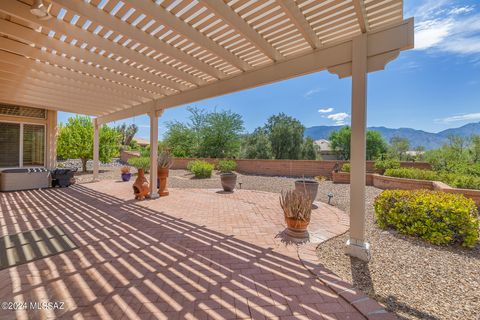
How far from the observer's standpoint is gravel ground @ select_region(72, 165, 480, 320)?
2055 mm

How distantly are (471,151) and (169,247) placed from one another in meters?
17.6

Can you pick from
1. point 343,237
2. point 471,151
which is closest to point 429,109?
point 471,151

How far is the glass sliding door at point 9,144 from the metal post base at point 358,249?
11385 mm

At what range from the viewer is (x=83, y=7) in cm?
257

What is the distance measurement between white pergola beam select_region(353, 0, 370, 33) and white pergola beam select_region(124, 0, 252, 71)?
1876mm

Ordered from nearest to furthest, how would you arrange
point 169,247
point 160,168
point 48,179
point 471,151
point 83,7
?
point 83,7 < point 169,247 < point 160,168 < point 48,179 < point 471,151

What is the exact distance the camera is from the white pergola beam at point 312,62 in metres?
2.62

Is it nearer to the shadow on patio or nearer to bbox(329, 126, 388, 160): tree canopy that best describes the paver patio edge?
the shadow on patio

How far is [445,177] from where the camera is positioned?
7.31m

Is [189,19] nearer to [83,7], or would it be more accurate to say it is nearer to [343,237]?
[83,7]

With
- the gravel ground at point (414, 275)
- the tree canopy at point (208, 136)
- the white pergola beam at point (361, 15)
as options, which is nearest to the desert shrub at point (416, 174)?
the gravel ground at point (414, 275)

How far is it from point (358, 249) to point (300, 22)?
10.0 ft

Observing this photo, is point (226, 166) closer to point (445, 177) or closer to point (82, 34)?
point (445, 177)

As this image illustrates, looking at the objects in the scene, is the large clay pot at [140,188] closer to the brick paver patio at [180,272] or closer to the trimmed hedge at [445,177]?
the brick paver patio at [180,272]
